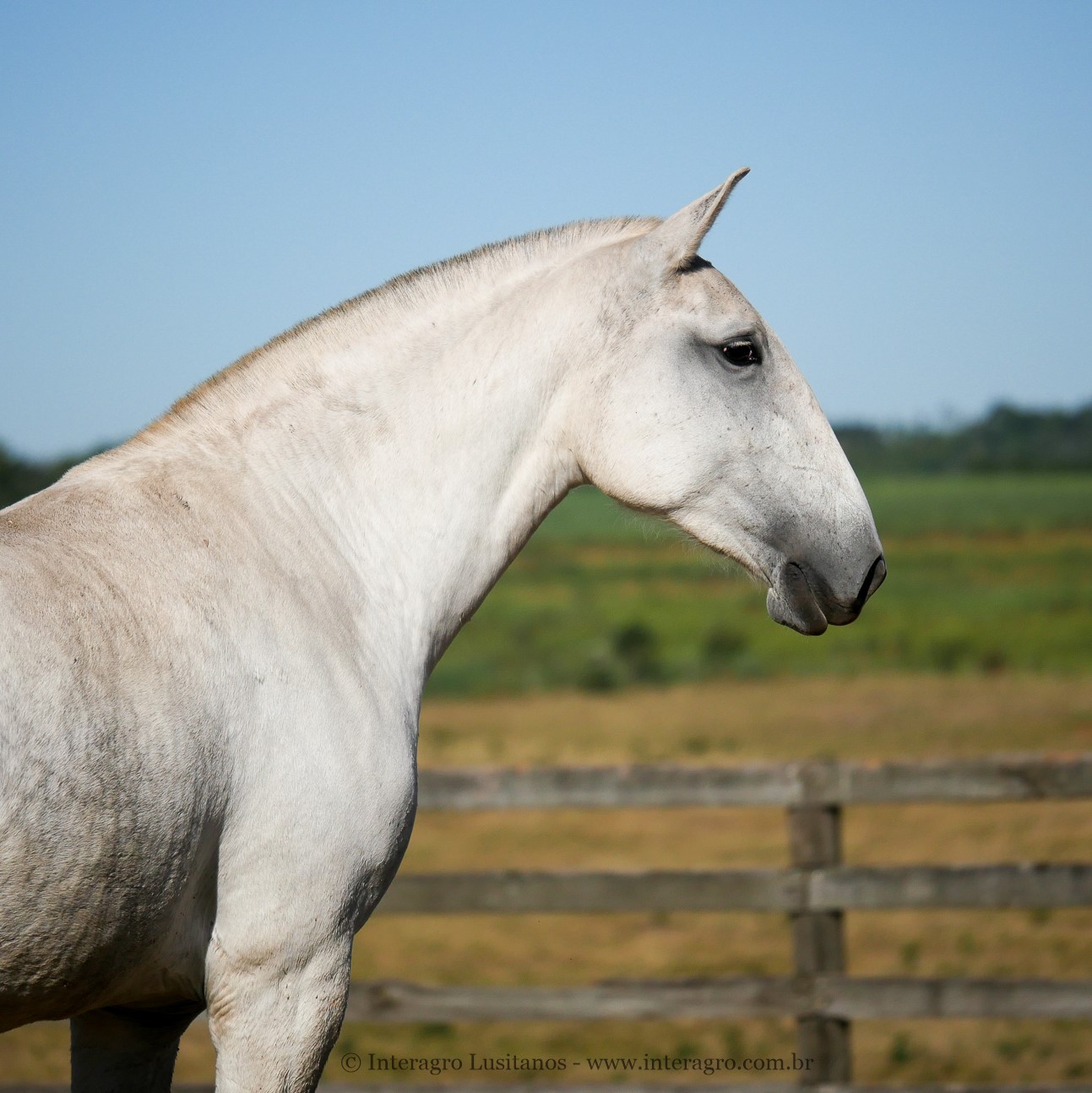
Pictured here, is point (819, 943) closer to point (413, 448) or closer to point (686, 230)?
point (413, 448)

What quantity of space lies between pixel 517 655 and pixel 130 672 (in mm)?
30805

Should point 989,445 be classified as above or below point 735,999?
below

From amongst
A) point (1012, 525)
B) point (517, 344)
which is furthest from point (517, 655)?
point (517, 344)

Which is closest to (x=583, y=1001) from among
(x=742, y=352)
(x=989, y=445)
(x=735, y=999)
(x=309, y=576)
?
(x=735, y=999)

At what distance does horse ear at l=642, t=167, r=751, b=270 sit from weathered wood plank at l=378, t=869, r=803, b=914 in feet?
8.31

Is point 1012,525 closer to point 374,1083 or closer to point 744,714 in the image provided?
point 744,714

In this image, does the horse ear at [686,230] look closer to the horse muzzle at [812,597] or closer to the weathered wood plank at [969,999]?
the horse muzzle at [812,597]

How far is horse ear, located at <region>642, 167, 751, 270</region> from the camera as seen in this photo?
2219 millimetres

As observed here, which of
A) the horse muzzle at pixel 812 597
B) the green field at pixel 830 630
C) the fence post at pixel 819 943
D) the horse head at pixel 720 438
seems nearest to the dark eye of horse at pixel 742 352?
the horse head at pixel 720 438

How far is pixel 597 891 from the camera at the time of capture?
4.09 meters

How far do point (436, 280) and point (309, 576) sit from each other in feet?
2.42

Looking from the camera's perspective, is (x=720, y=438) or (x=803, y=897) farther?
(x=803, y=897)

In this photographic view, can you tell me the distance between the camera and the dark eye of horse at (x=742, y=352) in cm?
226

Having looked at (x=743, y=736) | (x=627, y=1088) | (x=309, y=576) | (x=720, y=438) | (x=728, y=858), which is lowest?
(x=743, y=736)
